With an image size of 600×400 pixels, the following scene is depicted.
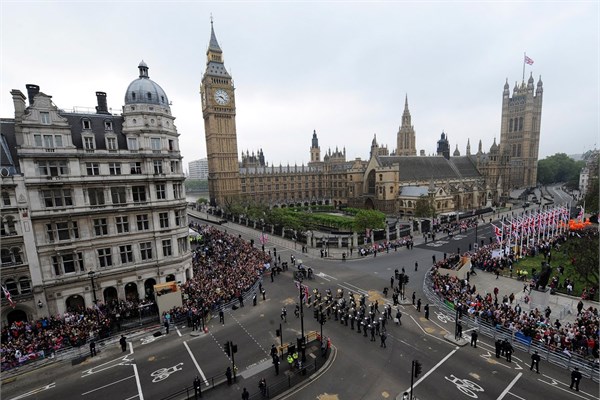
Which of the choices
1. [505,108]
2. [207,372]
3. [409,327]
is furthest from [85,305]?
[505,108]

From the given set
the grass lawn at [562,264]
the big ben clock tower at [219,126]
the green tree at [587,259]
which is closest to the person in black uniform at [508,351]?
the green tree at [587,259]

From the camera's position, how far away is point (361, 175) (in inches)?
3378

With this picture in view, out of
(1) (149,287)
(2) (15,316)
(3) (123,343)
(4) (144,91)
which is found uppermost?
(4) (144,91)

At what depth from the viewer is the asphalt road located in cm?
1529

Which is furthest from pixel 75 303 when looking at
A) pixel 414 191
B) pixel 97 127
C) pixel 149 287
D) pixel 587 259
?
pixel 414 191

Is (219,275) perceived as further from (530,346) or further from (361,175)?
(361,175)

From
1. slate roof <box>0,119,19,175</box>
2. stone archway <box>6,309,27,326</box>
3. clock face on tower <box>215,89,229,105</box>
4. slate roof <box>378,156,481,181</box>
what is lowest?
stone archway <box>6,309,27,326</box>

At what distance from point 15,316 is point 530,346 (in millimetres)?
37453

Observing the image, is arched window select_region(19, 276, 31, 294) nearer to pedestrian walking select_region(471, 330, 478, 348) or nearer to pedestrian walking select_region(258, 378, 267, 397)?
pedestrian walking select_region(258, 378, 267, 397)

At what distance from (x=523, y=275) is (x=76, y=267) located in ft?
138

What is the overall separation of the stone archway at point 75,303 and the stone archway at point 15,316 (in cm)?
277

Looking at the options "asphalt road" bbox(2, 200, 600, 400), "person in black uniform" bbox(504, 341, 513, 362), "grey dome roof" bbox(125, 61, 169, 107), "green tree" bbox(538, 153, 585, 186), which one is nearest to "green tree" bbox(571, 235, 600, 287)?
"asphalt road" bbox(2, 200, 600, 400)

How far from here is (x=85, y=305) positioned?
2481 cm

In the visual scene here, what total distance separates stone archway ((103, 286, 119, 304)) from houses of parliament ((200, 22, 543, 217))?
59525mm
